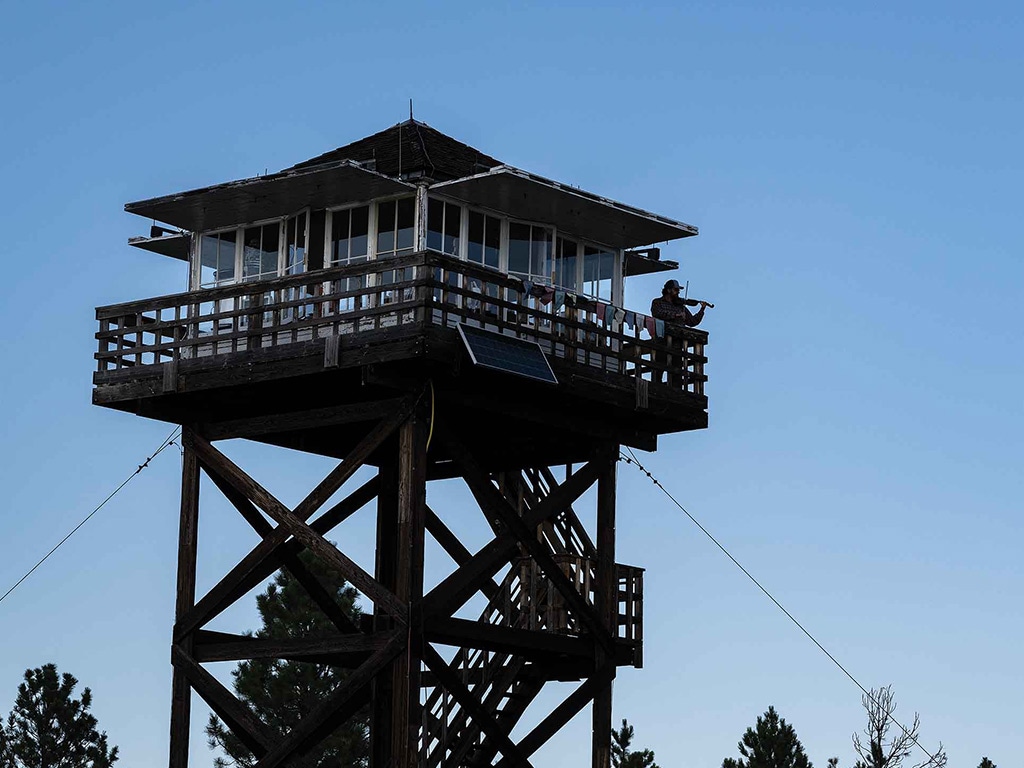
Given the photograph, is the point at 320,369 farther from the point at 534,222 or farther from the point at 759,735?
the point at 759,735

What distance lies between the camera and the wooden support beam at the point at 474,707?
148ft

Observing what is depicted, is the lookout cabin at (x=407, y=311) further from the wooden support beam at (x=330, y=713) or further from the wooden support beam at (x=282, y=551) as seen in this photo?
the wooden support beam at (x=330, y=713)

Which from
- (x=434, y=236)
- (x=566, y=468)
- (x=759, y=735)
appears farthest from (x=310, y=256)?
(x=759, y=735)

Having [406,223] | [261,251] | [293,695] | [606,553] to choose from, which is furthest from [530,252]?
[293,695]

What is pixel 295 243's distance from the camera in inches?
1871

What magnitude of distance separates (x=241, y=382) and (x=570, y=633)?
751 centimetres

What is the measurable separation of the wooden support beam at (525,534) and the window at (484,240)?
3379 mm

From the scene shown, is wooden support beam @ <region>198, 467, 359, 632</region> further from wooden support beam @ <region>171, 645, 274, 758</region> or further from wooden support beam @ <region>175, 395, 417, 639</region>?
wooden support beam @ <region>171, 645, 274, 758</region>

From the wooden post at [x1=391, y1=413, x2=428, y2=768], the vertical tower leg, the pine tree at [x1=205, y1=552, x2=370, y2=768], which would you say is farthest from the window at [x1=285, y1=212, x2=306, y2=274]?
the pine tree at [x1=205, y1=552, x2=370, y2=768]

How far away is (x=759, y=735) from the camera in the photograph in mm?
67312

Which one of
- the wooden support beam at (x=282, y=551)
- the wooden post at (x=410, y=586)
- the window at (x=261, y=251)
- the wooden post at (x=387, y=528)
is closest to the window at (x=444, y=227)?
the window at (x=261, y=251)

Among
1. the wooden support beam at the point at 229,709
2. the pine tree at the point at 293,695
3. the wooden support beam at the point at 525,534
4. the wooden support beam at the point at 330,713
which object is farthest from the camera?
the pine tree at the point at 293,695

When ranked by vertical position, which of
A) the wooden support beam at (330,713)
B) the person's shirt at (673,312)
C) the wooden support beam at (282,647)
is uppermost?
the person's shirt at (673,312)

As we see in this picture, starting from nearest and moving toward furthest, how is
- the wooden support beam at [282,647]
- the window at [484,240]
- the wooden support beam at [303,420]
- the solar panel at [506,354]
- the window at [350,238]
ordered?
the solar panel at [506,354], the wooden support beam at [282,647], the wooden support beam at [303,420], the window at [350,238], the window at [484,240]
